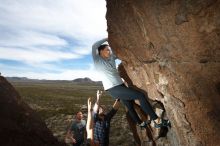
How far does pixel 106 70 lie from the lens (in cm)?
935

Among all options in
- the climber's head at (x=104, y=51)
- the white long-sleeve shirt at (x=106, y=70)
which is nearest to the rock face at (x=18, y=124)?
the white long-sleeve shirt at (x=106, y=70)

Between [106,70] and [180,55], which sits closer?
[180,55]

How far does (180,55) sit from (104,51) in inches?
101

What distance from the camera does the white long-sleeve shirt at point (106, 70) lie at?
30.2ft

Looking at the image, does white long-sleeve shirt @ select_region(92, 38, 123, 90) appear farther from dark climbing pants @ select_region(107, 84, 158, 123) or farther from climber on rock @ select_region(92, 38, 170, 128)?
dark climbing pants @ select_region(107, 84, 158, 123)

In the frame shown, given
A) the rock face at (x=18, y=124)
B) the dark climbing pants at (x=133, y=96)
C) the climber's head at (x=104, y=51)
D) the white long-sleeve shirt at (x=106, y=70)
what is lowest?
the rock face at (x=18, y=124)

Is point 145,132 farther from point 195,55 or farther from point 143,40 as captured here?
point 195,55

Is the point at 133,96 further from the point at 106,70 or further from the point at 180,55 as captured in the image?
the point at 180,55

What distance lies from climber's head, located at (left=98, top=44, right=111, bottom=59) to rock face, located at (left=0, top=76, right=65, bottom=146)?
23.9ft

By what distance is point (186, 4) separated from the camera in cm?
719

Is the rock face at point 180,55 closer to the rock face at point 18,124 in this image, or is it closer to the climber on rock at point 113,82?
the climber on rock at point 113,82

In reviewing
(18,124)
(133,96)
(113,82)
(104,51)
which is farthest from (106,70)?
(18,124)

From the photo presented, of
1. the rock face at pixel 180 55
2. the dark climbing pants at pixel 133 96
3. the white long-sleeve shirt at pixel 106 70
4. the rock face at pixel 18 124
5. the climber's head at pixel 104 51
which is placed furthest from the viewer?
the rock face at pixel 18 124

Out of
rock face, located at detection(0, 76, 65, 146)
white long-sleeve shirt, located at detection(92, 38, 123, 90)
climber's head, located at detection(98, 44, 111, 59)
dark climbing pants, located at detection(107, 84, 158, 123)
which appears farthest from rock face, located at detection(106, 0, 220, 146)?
rock face, located at detection(0, 76, 65, 146)
